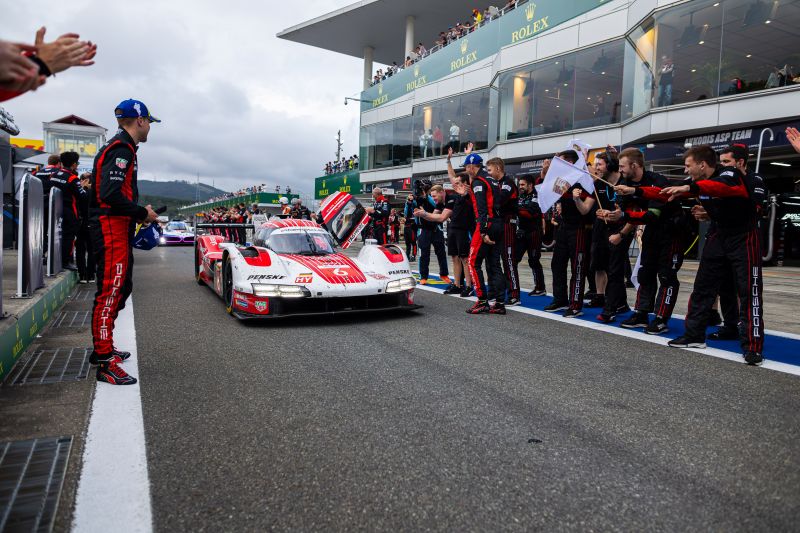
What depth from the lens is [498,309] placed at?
21.1ft

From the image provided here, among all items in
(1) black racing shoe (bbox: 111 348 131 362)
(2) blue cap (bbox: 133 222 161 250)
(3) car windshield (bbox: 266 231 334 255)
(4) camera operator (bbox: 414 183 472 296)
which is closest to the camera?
(1) black racing shoe (bbox: 111 348 131 362)

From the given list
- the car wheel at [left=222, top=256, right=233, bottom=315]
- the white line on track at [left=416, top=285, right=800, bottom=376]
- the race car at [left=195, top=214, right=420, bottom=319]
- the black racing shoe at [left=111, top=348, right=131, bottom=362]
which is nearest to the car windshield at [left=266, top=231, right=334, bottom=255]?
the race car at [left=195, top=214, right=420, bottom=319]

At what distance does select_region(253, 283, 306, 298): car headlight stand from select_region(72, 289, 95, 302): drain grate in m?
3.14

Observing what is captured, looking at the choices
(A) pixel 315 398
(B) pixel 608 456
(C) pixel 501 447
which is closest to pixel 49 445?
(A) pixel 315 398

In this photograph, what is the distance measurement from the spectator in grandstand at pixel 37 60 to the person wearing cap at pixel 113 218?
61.4 inches

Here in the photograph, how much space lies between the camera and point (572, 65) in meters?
19.5

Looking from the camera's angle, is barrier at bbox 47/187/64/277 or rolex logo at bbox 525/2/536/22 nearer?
barrier at bbox 47/187/64/277

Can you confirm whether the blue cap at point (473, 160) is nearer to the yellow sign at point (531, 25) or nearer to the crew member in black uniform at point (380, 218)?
the crew member in black uniform at point (380, 218)

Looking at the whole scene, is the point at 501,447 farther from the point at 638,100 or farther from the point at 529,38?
the point at 529,38

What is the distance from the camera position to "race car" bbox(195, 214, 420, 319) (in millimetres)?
5492

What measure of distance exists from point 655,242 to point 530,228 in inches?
108

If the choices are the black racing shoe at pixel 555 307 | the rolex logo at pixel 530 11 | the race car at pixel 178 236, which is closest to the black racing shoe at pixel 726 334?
the black racing shoe at pixel 555 307

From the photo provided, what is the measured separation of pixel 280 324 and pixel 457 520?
159 inches

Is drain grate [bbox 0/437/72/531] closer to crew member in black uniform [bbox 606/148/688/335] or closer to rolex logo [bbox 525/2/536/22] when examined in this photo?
crew member in black uniform [bbox 606/148/688/335]
